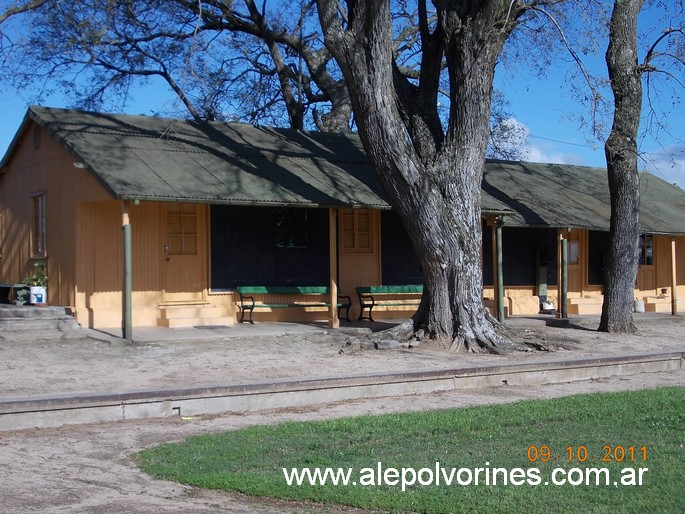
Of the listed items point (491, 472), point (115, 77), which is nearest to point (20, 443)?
point (491, 472)

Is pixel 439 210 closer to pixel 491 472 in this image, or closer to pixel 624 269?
pixel 624 269

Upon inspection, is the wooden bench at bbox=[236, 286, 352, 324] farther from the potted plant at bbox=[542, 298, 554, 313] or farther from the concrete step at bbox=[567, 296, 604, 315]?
the concrete step at bbox=[567, 296, 604, 315]

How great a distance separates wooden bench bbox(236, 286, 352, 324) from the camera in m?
18.1

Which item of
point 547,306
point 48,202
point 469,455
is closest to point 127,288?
point 48,202

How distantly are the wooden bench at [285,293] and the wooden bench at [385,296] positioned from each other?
359mm

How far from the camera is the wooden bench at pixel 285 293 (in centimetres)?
1806

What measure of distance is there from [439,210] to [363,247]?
199 inches

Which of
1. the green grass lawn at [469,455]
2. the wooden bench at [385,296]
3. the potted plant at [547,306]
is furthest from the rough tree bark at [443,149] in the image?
the potted plant at [547,306]

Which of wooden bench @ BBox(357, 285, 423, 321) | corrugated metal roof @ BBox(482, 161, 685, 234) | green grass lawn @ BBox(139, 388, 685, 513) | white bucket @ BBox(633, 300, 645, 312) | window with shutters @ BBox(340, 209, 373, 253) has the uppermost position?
corrugated metal roof @ BBox(482, 161, 685, 234)

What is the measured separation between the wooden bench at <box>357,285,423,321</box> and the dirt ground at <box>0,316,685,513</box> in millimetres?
2363

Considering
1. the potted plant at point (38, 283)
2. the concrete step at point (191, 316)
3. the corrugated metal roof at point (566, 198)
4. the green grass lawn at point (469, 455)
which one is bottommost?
the green grass lawn at point (469, 455)

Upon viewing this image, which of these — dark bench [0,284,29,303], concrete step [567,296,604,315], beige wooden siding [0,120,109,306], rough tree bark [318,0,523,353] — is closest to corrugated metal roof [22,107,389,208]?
beige wooden siding [0,120,109,306]
